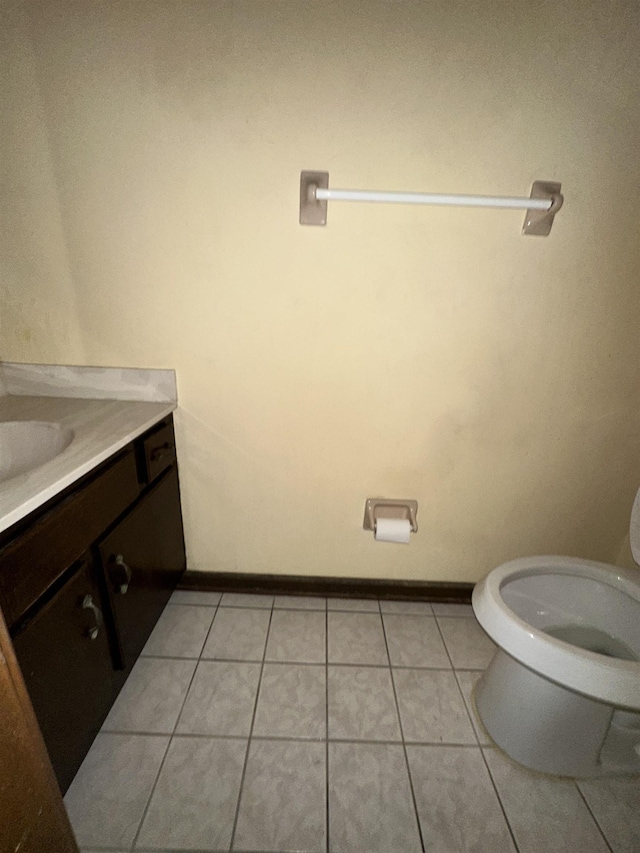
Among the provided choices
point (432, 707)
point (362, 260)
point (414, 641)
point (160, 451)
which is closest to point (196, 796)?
point (432, 707)

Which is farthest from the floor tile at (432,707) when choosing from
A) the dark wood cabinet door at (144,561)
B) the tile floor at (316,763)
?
the dark wood cabinet door at (144,561)

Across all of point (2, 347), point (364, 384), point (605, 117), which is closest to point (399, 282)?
point (364, 384)

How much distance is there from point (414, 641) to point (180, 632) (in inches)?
33.9

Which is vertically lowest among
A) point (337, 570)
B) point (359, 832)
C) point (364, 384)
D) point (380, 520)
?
point (359, 832)

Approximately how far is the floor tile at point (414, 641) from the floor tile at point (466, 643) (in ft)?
0.10

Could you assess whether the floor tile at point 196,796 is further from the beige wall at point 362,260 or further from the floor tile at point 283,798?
the beige wall at point 362,260

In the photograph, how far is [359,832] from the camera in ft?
2.77

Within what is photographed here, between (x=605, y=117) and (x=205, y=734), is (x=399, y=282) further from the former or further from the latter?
(x=205, y=734)

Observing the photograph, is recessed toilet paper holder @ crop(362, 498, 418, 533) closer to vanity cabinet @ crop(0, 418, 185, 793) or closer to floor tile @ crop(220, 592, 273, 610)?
floor tile @ crop(220, 592, 273, 610)

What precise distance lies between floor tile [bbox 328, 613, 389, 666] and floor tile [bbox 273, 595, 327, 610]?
0.22ft

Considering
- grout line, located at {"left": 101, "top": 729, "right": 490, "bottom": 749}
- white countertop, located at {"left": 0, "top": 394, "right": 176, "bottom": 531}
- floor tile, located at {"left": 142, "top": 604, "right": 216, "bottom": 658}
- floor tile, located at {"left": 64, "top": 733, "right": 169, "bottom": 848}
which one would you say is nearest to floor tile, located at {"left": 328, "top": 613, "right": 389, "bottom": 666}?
grout line, located at {"left": 101, "top": 729, "right": 490, "bottom": 749}

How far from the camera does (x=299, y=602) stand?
1481mm

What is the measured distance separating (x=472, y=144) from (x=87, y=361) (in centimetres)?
134

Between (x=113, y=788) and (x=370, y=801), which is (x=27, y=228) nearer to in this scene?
(x=113, y=788)
